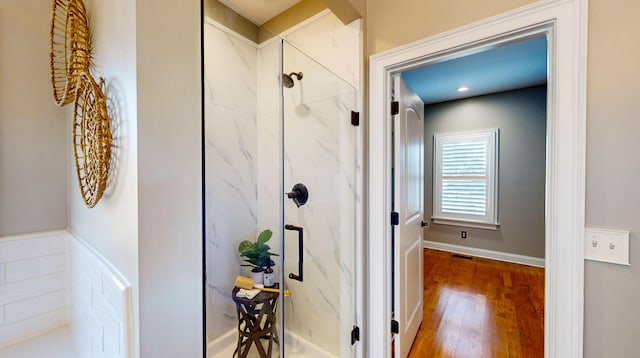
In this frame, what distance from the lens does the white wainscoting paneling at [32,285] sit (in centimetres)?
132

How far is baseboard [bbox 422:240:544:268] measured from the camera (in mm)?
3668

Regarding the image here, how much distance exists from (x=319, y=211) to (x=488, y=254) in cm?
375

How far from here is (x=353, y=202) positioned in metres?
1.61

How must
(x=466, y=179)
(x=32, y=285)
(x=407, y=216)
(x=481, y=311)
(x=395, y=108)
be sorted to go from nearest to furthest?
(x=32, y=285), (x=395, y=108), (x=407, y=216), (x=481, y=311), (x=466, y=179)

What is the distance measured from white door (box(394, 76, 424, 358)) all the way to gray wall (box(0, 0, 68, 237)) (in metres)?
2.13

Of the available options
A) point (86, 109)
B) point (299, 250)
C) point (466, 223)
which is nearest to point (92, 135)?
point (86, 109)

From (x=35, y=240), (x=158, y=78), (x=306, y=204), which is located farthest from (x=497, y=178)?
(x=35, y=240)

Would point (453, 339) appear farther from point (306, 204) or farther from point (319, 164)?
point (319, 164)

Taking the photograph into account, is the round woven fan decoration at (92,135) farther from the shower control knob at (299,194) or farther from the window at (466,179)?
the window at (466,179)

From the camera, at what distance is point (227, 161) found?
4.14 ft

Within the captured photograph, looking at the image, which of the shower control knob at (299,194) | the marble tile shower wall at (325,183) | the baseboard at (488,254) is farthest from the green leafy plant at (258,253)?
the baseboard at (488,254)

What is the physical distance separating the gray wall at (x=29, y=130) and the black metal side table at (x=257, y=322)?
4.07 feet

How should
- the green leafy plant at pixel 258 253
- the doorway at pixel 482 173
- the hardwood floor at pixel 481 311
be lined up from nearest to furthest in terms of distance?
the green leafy plant at pixel 258 253 < the hardwood floor at pixel 481 311 < the doorway at pixel 482 173

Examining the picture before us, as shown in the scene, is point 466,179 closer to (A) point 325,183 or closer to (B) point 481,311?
(B) point 481,311
